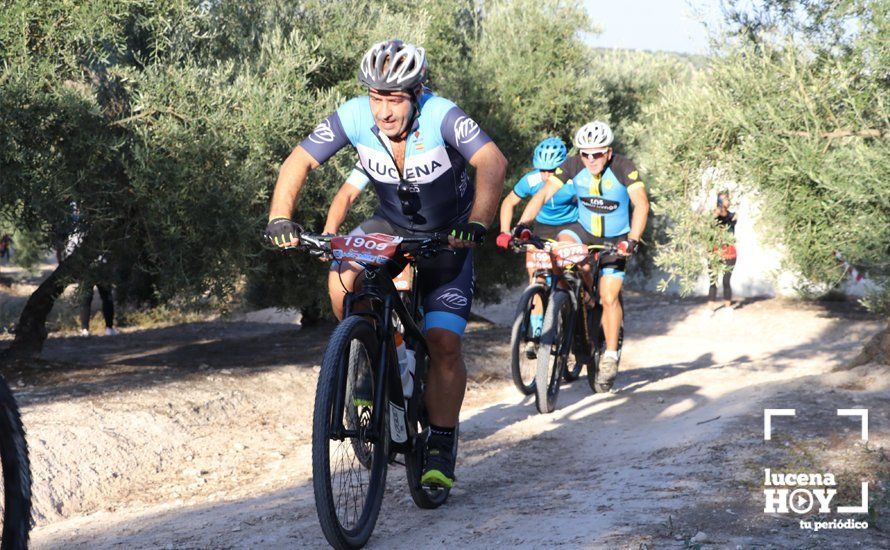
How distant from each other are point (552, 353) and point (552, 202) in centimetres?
202

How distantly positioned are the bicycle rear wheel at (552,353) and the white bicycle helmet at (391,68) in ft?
13.5

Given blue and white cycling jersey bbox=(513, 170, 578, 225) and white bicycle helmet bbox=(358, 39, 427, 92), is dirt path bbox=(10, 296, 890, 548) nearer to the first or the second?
blue and white cycling jersey bbox=(513, 170, 578, 225)

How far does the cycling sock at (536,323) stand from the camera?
28.5 feet

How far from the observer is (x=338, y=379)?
13.3 feet

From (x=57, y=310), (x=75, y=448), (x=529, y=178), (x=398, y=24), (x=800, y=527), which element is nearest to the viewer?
(x=800, y=527)

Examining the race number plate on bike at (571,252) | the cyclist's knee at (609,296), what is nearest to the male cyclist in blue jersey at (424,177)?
the race number plate on bike at (571,252)

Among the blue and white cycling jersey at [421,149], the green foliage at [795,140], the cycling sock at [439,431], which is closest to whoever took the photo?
the blue and white cycling jersey at [421,149]

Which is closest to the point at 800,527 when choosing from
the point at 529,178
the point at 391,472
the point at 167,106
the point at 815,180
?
the point at 391,472

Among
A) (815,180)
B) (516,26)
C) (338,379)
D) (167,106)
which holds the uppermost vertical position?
(516,26)

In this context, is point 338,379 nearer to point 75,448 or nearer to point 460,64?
point 75,448

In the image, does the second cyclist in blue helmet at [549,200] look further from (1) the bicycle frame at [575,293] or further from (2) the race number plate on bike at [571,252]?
(2) the race number plate on bike at [571,252]

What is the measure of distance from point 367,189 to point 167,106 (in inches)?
91.4

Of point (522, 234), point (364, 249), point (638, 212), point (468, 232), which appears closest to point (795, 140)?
point (638, 212)

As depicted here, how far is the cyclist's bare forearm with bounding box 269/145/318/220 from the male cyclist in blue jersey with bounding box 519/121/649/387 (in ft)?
13.4
